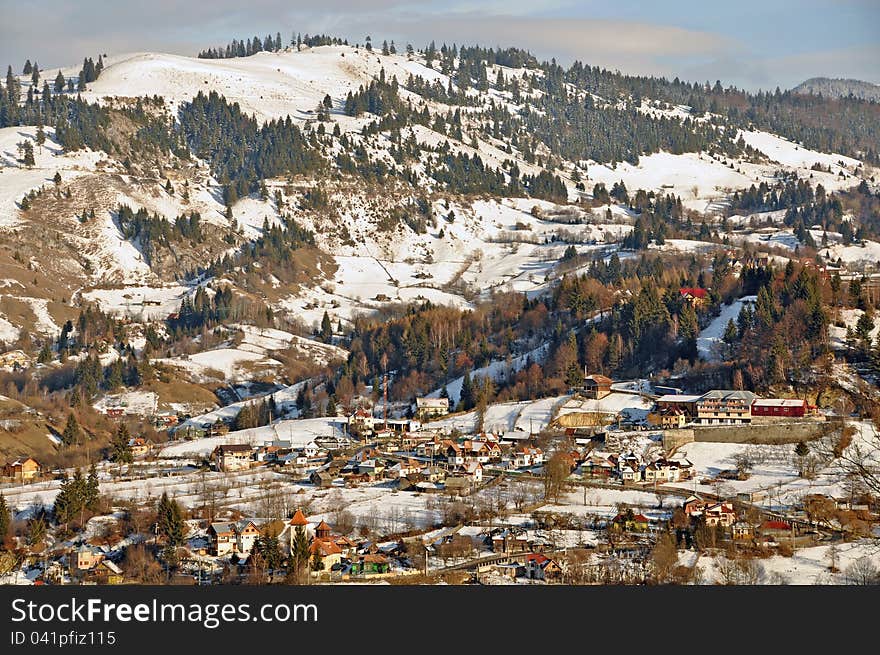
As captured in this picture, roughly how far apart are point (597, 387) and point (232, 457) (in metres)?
19.7

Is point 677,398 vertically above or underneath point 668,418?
above

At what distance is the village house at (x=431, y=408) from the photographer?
249 ft

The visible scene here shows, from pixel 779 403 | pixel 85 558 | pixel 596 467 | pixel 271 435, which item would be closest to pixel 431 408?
pixel 271 435

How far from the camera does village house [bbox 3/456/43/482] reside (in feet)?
206

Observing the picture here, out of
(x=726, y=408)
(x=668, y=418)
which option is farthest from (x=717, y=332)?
(x=668, y=418)

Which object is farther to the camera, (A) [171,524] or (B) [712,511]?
(B) [712,511]

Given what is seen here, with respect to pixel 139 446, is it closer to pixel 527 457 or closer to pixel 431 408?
pixel 431 408

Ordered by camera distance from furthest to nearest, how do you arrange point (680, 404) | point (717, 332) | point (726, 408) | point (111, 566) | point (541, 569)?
1. point (717, 332)
2. point (680, 404)
3. point (726, 408)
4. point (111, 566)
5. point (541, 569)

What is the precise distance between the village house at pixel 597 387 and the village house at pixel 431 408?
26.8 feet

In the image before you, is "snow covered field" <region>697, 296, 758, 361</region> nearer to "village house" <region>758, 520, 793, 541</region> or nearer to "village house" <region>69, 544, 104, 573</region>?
"village house" <region>758, 520, 793, 541</region>

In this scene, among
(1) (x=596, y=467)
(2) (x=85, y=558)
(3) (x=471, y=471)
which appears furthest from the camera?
(3) (x=471, y=471)

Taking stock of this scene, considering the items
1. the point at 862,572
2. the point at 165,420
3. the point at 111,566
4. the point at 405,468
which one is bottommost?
the point at 165,420

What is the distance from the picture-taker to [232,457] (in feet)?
210

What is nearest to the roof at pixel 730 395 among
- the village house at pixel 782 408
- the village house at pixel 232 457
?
the village house at pixel 782 408
